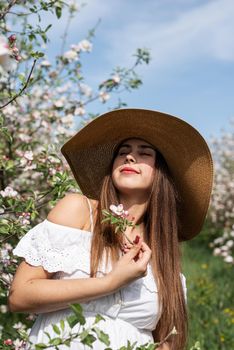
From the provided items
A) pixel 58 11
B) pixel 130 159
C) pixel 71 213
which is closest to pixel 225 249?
pixel 58 11

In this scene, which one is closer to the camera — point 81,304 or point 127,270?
point 127,270

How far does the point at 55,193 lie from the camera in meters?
2.96

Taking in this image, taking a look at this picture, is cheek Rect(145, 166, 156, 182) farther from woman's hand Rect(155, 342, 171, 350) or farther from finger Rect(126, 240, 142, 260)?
woman's hand Rect(155, 342, 171, 350)

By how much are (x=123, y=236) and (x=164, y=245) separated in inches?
8.5

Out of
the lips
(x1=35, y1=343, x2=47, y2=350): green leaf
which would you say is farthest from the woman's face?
(x1=35, y1=343, x2=47, y2=350): green leaf

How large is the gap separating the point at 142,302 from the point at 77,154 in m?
A: 0.69

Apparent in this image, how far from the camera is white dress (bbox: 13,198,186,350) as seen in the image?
6.85 feet

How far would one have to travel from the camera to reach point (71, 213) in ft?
7.04

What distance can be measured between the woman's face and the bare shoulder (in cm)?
16

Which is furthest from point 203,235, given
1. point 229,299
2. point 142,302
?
point 142,302

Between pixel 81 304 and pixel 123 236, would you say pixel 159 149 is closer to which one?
pixel 123 236

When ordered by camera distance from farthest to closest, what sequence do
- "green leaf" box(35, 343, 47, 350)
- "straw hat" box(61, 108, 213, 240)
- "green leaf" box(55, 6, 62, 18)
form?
"green leaf" box(55, 6, 62, 18)
"straw hat" box(61, 108, 213, 240)
"green leaf" box(35, 343, 47, 350)

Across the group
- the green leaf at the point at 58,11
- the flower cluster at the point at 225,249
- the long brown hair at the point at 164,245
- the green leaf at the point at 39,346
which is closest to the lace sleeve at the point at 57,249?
the long brown hair at the point at 164,245

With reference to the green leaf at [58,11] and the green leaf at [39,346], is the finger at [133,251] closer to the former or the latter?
the green leaf at [39,346]
